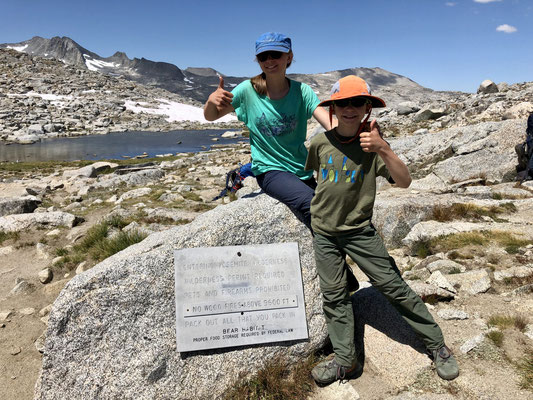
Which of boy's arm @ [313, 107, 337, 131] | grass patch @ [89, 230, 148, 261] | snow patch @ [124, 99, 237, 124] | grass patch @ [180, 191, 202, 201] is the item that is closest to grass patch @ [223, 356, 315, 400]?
boy's arm @ [313, 107, 337, 131]

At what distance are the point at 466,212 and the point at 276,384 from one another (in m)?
6.75

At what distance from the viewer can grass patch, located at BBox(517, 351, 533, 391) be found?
359cm

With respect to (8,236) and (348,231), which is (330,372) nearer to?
(348,231)

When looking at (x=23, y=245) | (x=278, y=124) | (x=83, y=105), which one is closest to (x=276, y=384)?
(x=278, y=124)

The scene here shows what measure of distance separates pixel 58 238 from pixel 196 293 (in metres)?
7.27

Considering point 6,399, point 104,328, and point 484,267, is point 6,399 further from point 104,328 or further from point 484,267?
point 484,267

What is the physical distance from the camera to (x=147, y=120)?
364 feet

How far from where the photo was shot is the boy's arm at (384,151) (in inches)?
130

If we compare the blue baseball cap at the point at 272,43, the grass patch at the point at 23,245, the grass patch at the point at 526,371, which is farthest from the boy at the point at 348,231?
the grass patch at the point at 23,245

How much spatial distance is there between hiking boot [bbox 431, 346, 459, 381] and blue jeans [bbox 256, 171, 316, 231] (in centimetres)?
211

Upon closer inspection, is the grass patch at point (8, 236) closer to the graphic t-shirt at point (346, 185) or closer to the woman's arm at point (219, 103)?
the woman's arm at point (219, 103)

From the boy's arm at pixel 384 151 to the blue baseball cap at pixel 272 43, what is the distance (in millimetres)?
1362

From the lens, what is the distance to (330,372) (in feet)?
13.1

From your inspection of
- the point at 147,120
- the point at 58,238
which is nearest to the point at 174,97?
the point at 147,120
